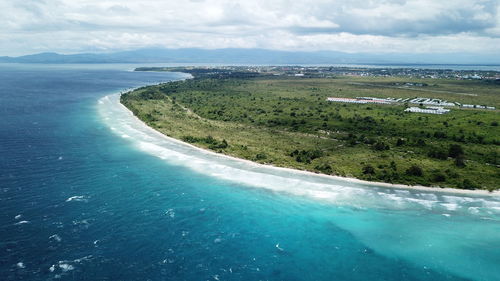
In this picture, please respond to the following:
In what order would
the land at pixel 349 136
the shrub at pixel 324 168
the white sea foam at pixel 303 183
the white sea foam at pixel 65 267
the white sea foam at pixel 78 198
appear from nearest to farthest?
1. the white sea foam at pixel 65 267
2. the white sea foam at pixel 78 198
3. the white sea foam at pixel 303 183
4. the shrub at pixel 324 168
5. the land at pixel 349 136

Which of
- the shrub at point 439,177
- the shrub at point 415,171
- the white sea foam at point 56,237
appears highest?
the shrub at point 415,171

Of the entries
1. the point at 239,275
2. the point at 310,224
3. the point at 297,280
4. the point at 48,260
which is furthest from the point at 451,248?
the point at 48,260

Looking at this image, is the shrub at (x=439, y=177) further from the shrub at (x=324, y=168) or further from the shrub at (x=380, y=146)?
the shrub at (x=324, y=168)

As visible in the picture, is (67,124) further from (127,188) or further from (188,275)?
(188,275)

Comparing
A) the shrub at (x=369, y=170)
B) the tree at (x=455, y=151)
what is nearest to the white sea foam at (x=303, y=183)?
the shrub at (x=369, y=170)

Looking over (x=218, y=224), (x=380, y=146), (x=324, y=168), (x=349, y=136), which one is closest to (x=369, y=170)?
(x=324, y=168)

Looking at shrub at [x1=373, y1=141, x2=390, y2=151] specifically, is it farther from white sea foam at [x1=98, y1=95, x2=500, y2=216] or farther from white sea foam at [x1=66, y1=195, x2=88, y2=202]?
white sea foam at [x1=66, y1=195, x2=88, y2=202]
